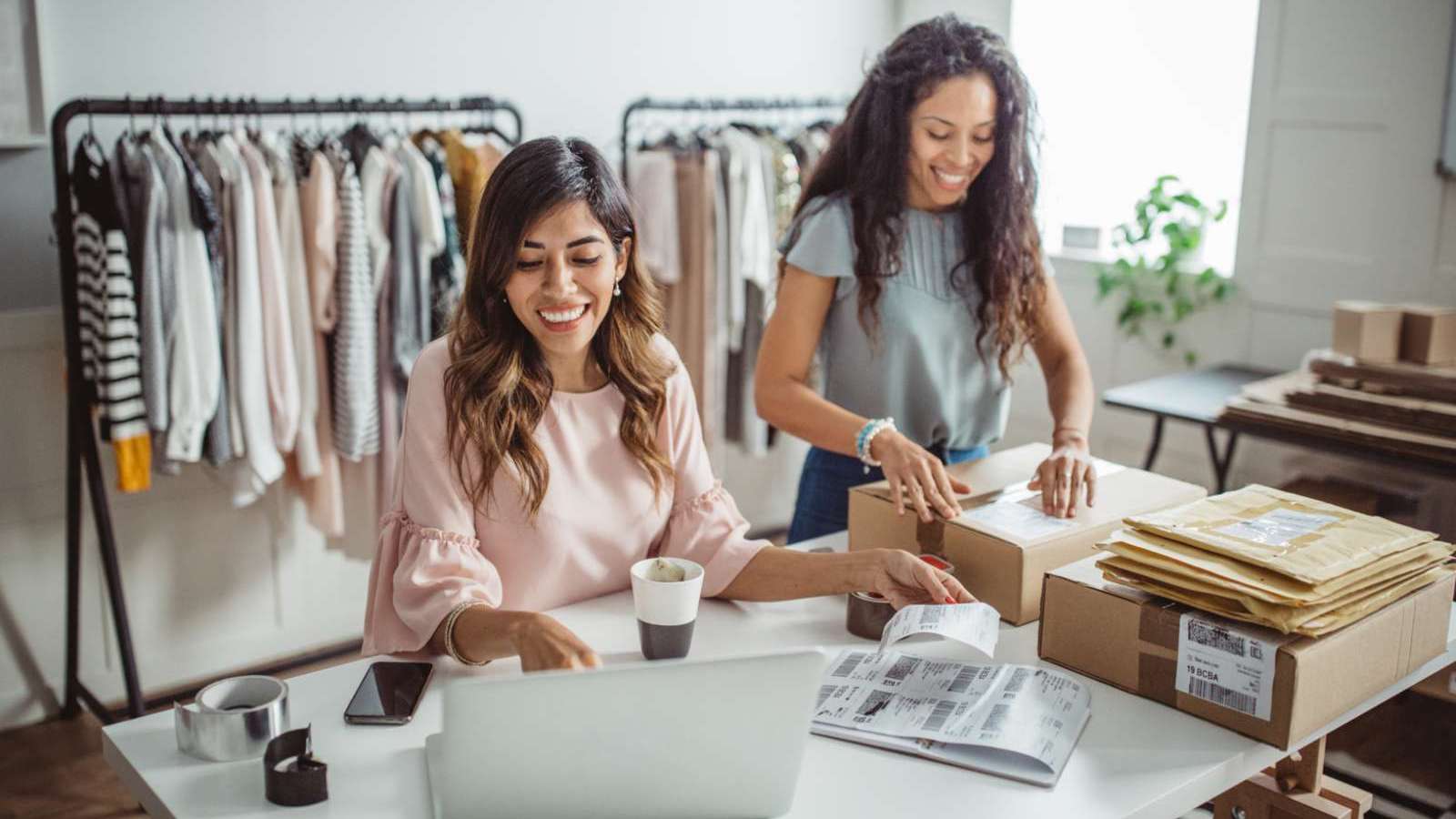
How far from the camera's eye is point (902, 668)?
57.2 inches

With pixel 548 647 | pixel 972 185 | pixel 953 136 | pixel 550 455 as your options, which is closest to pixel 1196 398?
pixel 972 185

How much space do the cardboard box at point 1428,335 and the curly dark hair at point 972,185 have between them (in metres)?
1.10

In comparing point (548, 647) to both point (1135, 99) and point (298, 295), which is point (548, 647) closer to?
point (298, 295)

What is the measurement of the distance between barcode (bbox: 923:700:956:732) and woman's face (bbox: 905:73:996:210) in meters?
0.93

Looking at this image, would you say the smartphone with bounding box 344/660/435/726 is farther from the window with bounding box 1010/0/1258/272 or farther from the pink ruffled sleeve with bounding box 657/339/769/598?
the window with bounding box 1010/0/1258/272

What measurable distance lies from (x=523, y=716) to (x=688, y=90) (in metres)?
3.12

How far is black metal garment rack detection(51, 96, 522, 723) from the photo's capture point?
8.26 ft

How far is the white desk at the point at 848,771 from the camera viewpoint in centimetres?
118

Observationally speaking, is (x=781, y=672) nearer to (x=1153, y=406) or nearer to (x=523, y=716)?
(x=523, y=716)

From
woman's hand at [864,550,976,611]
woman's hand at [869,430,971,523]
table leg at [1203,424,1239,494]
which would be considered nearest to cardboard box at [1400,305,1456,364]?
table leg at [1203,424,1239,494]

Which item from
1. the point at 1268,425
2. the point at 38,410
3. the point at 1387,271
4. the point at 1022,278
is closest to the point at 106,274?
the point at 38,410

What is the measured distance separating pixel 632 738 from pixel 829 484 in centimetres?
112

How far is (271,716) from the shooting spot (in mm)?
1249

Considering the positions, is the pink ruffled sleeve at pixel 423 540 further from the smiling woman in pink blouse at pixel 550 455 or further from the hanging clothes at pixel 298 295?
the hanging clothes at pixel 298 295
